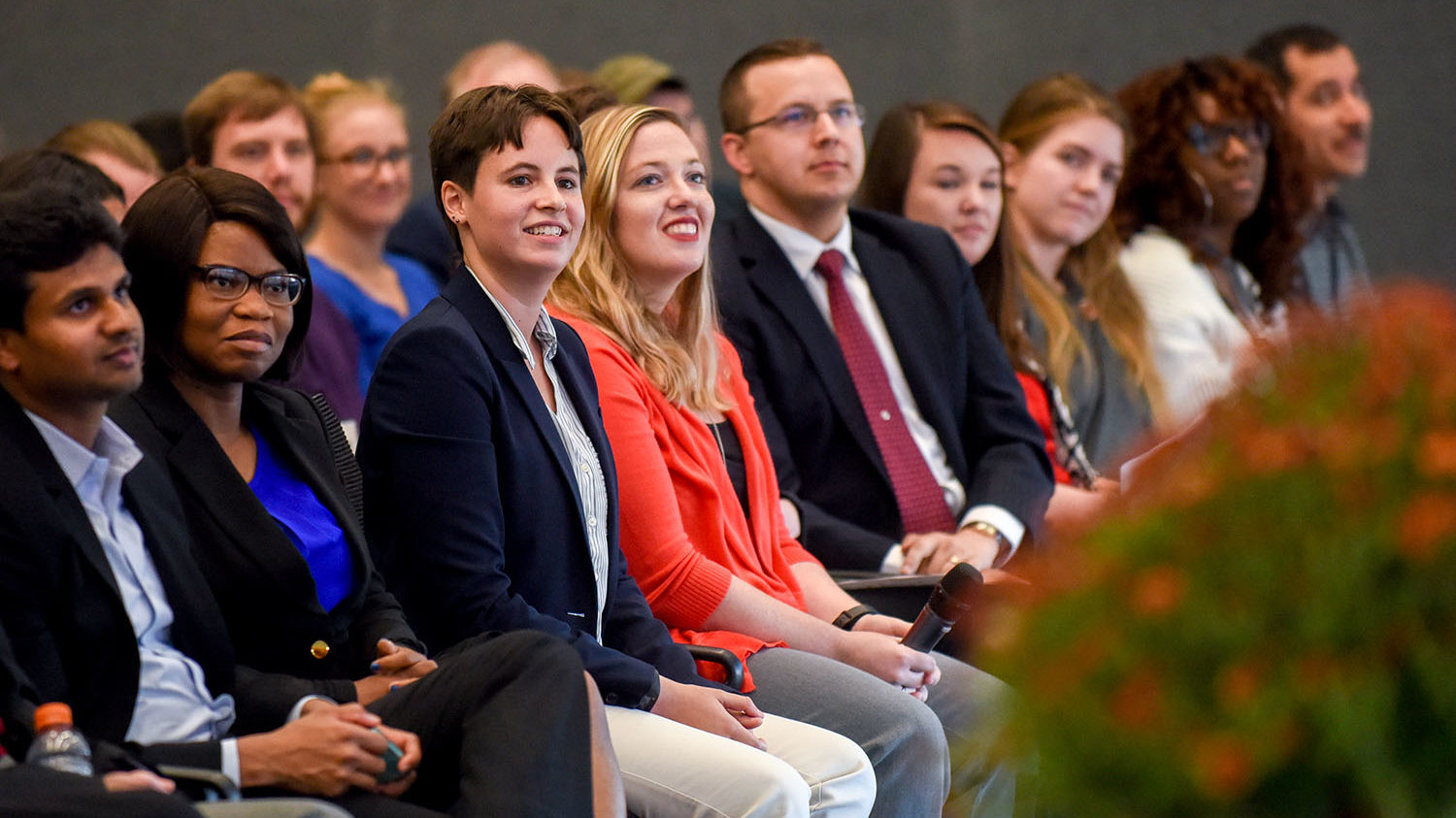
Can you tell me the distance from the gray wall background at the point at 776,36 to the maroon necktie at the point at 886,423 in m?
2.14

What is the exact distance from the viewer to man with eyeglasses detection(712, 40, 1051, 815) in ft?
9.94

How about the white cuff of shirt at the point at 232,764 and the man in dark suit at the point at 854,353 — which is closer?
the white cuff of shirt at the point at 232,764

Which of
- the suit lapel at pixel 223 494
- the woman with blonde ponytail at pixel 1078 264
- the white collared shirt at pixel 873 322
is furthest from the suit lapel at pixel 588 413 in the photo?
the woman with blonde ponytail at pixel 1078 264

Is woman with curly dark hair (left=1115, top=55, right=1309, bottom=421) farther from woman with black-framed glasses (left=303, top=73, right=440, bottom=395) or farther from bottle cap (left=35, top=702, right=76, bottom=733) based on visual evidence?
bottle cap (left=35, top=702, right=76, bottom=733)

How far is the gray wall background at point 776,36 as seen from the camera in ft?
14.7

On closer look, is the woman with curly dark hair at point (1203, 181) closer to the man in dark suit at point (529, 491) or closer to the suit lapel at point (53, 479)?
the man in dark suit at point (529, 491)

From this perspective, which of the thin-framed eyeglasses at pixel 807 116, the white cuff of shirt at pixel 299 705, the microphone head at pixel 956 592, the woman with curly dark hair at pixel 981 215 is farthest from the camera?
the woman with curly dark hair at pixel 981 215

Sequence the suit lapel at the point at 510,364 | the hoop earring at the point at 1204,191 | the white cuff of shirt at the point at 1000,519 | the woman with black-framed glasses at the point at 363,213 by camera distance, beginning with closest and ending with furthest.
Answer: the suit lapel at the point at 510,364, the white cuff of shirt at the point at 1000,519, the woman with black-framed glasses at the point at 363,213, the hoop earring at the point at 1204,191

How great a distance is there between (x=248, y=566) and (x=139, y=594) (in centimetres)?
21

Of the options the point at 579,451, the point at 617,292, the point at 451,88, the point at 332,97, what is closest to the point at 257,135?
the point at 332,97

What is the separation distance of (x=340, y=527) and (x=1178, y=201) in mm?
2777

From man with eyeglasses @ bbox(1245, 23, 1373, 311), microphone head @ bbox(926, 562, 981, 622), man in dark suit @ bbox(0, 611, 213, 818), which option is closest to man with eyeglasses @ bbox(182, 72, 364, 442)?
microphone head @ bbox(926, 562, 981, 622)

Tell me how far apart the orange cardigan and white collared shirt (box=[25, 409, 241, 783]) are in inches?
31.6

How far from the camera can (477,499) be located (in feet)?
6.88
